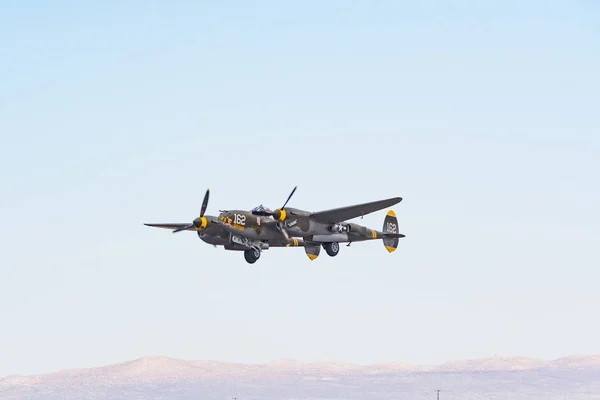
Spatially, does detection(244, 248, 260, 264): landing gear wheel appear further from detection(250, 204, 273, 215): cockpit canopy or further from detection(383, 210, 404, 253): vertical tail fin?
detection(383, 210, 404, 253): vertical tail fin

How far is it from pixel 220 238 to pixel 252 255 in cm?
388

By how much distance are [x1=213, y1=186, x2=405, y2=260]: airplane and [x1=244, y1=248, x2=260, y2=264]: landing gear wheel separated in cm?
51

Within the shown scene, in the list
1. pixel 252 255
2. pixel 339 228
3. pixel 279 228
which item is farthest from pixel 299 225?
pixel 339 228

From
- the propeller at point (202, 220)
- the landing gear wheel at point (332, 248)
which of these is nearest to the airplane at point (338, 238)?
the landing gear wheel at point (332, 248)

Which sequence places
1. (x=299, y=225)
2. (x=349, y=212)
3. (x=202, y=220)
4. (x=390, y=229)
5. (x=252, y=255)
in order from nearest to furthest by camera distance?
(x=202, y=220), (x=299, y=225), (x=252, y=255), (x=349, y=212), (x=390, y=229)

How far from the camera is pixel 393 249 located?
111 m

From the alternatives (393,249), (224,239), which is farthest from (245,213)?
(393,249)

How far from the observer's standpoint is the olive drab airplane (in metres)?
92.8

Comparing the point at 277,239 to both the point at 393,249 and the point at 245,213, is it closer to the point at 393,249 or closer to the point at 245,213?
the point at 245,213

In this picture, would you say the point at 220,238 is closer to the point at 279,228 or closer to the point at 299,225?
the point at 279,228

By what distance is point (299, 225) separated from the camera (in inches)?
3767

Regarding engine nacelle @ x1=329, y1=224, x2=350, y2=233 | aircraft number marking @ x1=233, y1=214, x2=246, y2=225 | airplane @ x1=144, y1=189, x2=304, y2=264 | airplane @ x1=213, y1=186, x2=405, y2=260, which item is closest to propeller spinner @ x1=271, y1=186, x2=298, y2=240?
airplane @ x1=213, y1=186, x2=405, y2=260

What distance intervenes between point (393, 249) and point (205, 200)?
26613 millimetres

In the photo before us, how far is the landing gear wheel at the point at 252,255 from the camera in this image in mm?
95875
